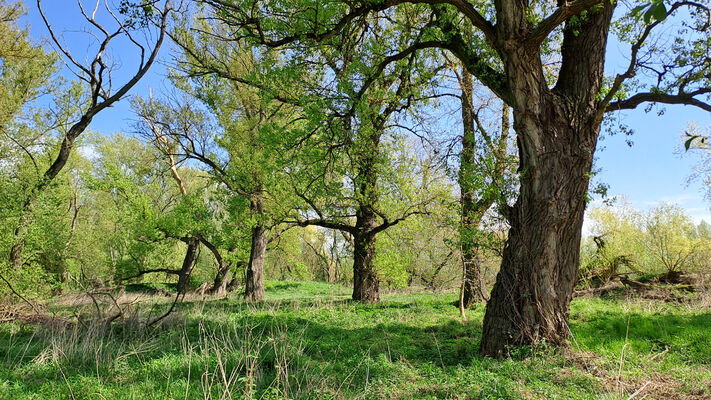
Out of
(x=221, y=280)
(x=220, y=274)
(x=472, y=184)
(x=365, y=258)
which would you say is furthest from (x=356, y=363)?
(x=221, y=280)

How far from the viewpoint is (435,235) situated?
42.3 ft

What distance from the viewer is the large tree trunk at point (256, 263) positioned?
14.5 metres

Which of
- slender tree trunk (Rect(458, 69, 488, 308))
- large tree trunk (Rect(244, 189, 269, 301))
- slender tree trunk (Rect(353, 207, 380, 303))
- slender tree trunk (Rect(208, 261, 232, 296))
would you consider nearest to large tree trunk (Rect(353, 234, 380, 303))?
slender tree trunk (Rect(353, 207, 380, 303))

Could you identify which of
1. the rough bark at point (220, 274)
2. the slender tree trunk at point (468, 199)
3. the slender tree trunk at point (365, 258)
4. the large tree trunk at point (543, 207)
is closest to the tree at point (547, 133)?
the large tree trunk at point (543, 207)

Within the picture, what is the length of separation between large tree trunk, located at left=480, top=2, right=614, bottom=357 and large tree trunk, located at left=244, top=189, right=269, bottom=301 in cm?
1040

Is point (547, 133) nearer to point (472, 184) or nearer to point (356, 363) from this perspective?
point (472, 184)

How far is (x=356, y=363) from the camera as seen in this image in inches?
213

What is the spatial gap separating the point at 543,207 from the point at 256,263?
458 inches

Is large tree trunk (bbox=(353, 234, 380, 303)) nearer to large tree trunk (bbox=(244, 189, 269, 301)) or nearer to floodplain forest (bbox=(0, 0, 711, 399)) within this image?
floodplain forest (bbox=(0, 0, 711, 399))

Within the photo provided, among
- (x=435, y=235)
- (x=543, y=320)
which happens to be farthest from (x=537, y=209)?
(x=435, y=235)

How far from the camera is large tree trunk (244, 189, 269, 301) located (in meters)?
14.5

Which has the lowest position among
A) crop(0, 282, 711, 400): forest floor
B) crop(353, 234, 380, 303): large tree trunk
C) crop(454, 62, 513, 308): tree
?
crop(0, 282, 711, 400): forest floor

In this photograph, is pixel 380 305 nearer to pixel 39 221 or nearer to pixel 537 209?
pixel 537 209

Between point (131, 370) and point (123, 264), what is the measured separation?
21114mm
